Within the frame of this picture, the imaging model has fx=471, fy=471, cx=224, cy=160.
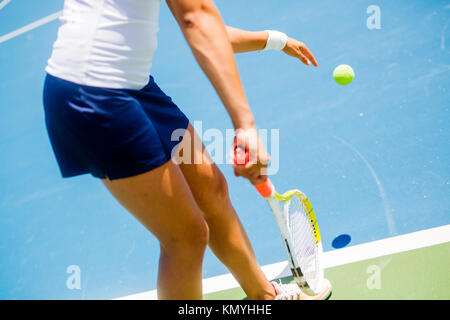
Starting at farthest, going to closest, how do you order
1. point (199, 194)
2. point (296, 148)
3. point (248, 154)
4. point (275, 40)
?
point (296, 148) < point (275, 40) < point (199, 194) < point (248, 154)

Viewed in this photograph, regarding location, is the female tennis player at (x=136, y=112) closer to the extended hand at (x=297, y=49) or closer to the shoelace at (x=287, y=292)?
the shoelace at (x=287, y=292)

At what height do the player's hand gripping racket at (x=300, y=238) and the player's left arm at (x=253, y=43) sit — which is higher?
the player's left arm at (x=253, y=43)

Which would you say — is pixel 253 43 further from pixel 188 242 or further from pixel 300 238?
pixel 188 242

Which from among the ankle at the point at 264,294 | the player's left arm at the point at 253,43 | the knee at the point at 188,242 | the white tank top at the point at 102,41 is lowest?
the ankle at the point at 264,294

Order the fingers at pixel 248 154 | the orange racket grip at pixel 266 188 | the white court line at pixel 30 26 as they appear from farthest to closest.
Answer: the white court line at pixel 30 26, the orange racket grip at pixel 266 188, the fingers at pixel 248 154

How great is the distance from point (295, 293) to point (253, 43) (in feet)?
3.75

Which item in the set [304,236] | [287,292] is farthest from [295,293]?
[304,236]

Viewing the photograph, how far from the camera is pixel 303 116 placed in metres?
3.58

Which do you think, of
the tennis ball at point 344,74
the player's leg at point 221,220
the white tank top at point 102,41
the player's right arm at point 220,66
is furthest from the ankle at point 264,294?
the tennis ball at point 344,74

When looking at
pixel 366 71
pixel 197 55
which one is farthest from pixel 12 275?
pixel 366 71

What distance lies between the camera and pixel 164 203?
1.50 metres

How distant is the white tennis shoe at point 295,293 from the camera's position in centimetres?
199

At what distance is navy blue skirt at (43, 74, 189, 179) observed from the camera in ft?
4.64
